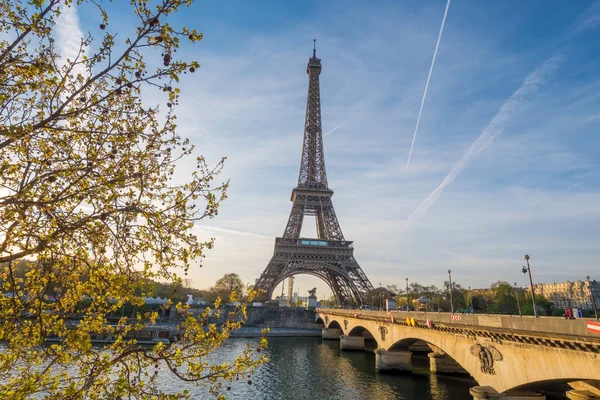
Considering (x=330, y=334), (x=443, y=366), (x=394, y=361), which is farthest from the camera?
(x=330, y=334)

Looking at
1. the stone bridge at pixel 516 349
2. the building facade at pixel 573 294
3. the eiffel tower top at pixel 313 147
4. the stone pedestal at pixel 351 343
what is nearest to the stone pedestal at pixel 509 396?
the stone bridge at pixel 516 349

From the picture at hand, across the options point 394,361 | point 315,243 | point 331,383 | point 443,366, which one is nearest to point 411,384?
point 394,361

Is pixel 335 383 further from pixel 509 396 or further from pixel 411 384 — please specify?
pixel 509 396

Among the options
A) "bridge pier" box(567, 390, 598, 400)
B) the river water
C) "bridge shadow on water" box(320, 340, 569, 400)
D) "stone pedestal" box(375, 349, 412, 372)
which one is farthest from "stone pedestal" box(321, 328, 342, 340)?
"bridge pier" box(567, 390, 598, 400)

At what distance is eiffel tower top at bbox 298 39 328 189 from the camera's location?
75500 mm

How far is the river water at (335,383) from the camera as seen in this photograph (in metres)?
23.1

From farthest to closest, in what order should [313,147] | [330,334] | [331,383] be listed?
[313,147], [330,334], [331,383]

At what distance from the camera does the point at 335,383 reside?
2653 cm

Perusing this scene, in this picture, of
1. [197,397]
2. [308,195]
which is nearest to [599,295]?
[308,195]

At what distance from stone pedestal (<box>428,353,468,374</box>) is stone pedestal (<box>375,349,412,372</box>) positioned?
220 centimetres

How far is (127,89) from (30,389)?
459cm

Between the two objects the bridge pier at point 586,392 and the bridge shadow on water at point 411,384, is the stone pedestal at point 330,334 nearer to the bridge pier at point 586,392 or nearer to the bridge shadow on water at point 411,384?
the bridge shadow on water at point 411,384

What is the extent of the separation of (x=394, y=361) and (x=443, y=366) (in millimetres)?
4427

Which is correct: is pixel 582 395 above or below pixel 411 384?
above
